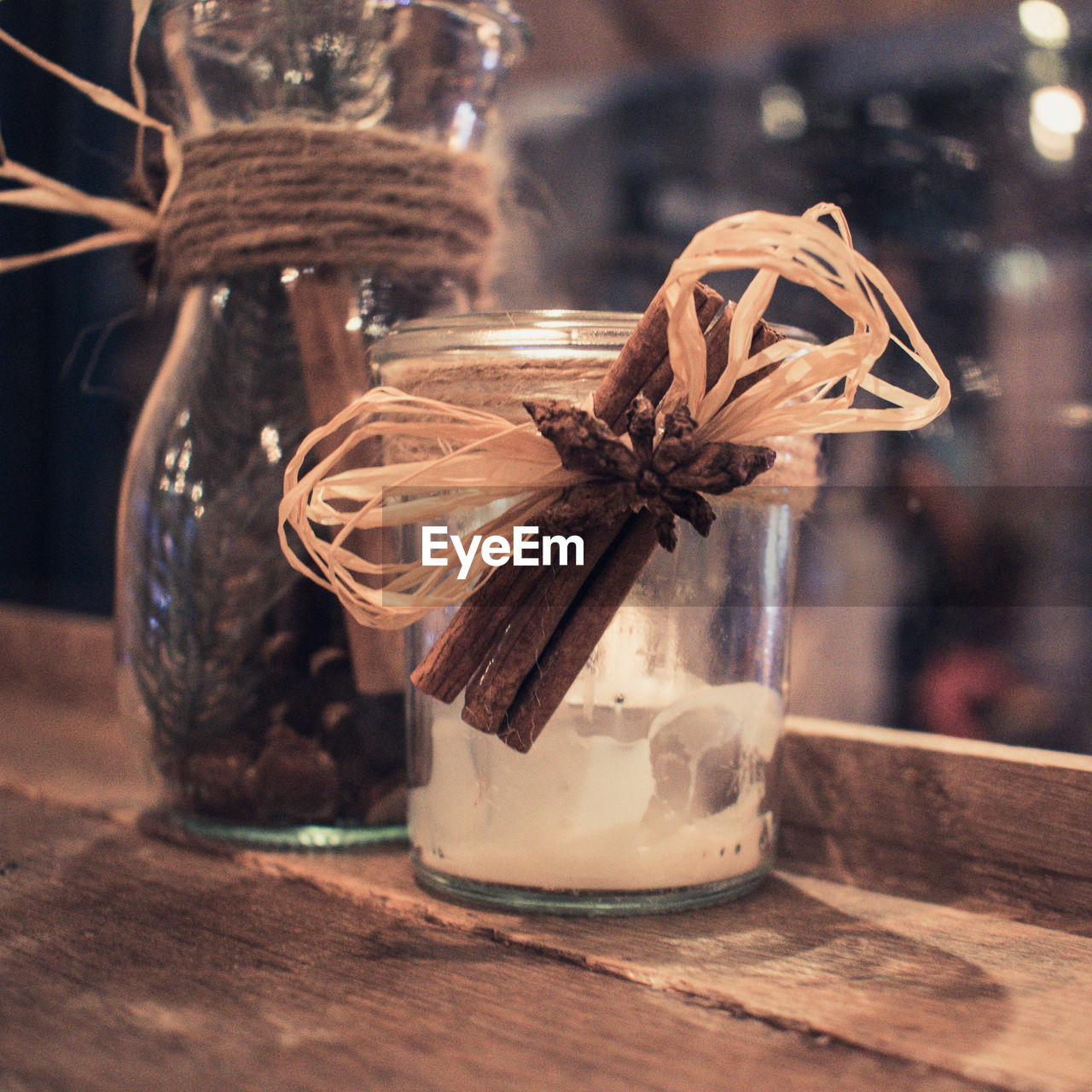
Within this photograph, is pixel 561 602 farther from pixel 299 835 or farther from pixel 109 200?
pixel 109 200

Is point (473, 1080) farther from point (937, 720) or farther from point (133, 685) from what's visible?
point (937, 720)

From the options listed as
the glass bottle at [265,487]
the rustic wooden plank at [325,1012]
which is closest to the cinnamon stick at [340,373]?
the glass bottle at [265,487]

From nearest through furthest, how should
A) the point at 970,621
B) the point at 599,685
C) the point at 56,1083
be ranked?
the point at 56,1083 < the point at 599,685 < the point at 970,621

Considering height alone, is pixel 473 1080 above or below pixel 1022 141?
below

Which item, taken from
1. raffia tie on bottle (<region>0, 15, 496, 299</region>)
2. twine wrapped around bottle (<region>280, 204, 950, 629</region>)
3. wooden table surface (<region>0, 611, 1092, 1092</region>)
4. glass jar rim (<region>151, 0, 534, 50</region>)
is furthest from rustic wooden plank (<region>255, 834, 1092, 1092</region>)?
glass jar rim (<region>151, 0, 534, 50</region>)

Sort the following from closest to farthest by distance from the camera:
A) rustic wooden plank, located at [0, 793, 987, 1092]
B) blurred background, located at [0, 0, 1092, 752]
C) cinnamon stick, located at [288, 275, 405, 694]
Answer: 1. rustic wooden plank, located at [0, 793, 987, 1092]
2. cinnamon stick, located at [288, 275, 405, 694]
3. blurred background, located at [0, 0, 1092, 752]

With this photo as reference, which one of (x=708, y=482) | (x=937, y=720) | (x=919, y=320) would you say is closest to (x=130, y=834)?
(x=708, y=482)

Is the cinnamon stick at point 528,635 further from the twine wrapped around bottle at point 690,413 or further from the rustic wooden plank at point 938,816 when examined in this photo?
the rustic wooden plank at point 938,816

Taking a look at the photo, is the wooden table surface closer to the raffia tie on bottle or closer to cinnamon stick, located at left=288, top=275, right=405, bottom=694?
cinnamon stick, located at left=288, top=275, right=405, bottom=694
